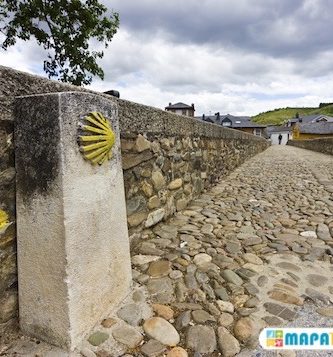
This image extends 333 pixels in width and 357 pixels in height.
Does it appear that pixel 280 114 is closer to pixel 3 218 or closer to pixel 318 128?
pixel 318 128

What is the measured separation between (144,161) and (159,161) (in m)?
0.36

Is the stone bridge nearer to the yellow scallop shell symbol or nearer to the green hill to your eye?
the yellow scallop shell symbol

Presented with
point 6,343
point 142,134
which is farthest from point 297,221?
point 6,343

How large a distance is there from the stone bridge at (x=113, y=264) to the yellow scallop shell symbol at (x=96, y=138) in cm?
4

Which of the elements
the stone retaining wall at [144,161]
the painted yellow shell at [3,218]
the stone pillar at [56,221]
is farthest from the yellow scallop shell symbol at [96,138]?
the painted yellow shell at [3,218]

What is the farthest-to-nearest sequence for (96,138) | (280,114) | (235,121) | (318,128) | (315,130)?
(280,114) → (235,121) → (315,130) → (318,128) → (96,138)

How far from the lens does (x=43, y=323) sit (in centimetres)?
138

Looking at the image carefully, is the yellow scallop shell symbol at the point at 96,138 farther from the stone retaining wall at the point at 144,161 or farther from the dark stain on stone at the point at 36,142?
the stone retaining wall at the point at 144,161

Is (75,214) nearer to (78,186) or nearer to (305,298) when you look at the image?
(78,186)

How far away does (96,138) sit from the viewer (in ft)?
4.89

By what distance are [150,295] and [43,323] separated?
2.23 ft

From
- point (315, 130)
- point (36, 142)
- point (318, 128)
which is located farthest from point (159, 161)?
point (318, 128)

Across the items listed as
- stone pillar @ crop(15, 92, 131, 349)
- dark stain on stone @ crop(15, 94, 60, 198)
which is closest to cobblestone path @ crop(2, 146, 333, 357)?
stone pillar @ crop(15, 92, 131, 349)

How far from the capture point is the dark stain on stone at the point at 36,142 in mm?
1311
